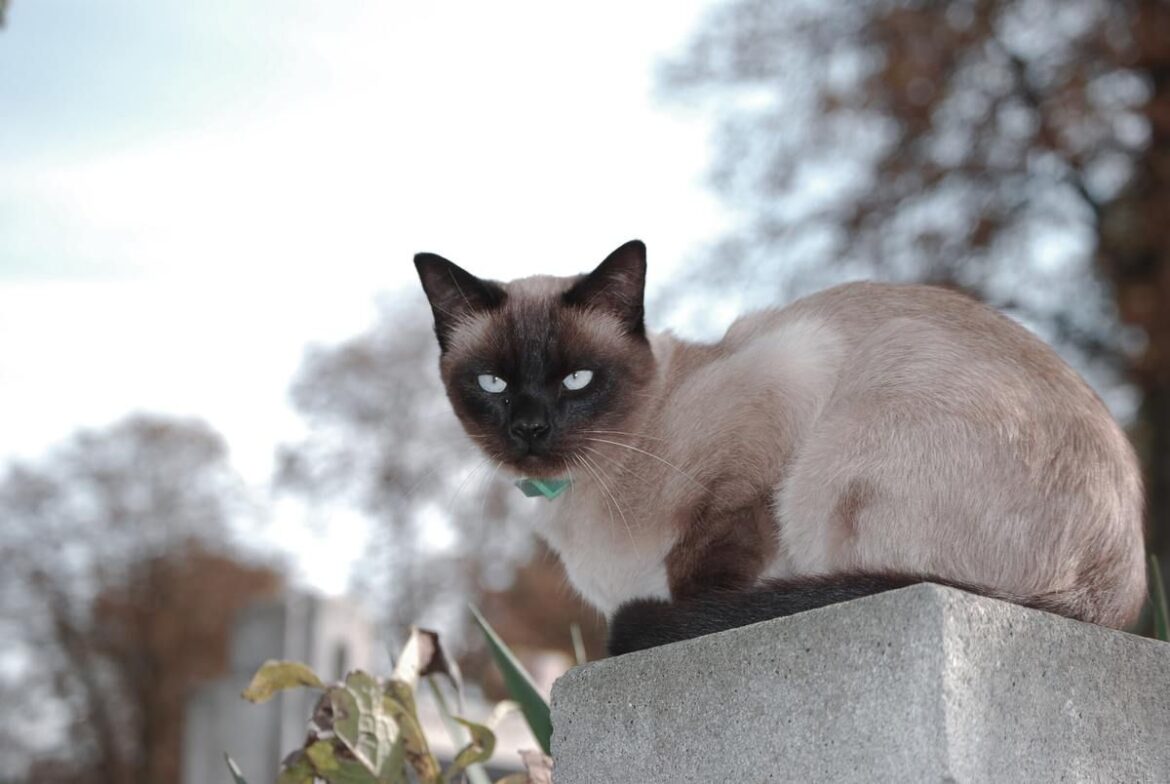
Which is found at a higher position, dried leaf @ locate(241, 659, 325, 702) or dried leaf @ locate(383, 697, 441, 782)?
dried leaf @ locate(241, 659, 325, 702)

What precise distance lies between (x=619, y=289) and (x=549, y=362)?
10.1 inches

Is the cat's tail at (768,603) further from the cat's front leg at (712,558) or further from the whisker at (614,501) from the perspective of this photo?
the whisker at (614,501)

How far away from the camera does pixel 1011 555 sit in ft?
6.30

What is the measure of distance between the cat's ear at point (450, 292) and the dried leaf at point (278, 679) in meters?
0.86

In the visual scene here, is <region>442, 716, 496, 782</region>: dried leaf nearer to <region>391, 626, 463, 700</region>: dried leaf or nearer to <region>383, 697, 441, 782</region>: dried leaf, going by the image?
<region>383, 697, 441, 782</region>: dried leaf

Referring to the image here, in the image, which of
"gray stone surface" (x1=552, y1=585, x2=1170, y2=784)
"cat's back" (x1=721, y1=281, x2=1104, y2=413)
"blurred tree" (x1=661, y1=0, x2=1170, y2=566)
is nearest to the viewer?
"gray stone surface" (x1=552, y1=585, x2=1170, y2=784)

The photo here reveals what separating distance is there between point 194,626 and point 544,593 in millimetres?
8399

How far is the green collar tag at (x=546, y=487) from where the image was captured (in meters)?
2.55

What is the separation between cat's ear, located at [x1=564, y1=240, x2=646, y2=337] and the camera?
266 centimetres

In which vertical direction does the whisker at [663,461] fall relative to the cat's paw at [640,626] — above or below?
above

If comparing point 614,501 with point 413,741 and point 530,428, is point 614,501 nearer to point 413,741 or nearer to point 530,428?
point 530,428

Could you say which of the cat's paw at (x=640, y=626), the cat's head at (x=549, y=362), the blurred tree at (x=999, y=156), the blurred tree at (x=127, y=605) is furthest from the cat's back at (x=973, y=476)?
the blurred tree at (x=127, y=605)

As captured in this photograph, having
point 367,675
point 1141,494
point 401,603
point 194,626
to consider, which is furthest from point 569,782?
point 194,626

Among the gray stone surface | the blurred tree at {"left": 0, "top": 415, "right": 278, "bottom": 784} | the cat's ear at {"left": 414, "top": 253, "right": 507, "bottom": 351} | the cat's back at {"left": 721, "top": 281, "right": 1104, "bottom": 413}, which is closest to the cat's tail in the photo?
the gray stone surface
